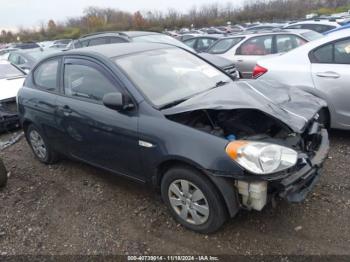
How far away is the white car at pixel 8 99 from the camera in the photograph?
6.57 meters

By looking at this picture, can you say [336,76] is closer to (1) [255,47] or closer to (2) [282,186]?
(2) [282,186]

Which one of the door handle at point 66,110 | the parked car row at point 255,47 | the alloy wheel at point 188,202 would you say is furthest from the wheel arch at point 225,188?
the parked car row at point 255,47

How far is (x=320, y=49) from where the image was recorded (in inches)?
189

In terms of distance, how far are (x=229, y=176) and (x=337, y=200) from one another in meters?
1.40

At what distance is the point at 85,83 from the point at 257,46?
219 inches

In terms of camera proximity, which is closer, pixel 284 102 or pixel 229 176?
pixel 229 176

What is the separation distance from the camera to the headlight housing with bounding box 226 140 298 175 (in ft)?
9.04

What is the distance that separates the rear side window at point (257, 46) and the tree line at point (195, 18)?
134 feet

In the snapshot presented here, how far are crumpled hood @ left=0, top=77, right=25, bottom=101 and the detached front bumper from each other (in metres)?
5.77

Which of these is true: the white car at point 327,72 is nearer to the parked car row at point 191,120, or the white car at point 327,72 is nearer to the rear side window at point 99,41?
the parked car row at point 191,120

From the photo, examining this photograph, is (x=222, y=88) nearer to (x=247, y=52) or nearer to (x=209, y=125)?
(x=209, y=125)

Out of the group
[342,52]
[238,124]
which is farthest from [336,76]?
[238,124]

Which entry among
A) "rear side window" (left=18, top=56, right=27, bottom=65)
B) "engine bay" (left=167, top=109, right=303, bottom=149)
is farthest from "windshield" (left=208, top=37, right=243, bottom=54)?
"rear side window" (left=18, top=56, right=27, bottom=65)

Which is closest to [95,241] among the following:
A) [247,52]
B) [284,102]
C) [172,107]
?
[172,107]
